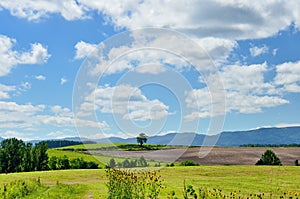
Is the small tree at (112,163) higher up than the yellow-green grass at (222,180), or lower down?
higher up

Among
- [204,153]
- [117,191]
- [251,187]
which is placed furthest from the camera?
[204,153]

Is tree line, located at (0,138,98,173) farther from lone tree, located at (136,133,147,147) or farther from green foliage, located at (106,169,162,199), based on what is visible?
green foliage, located at (106,169,162,199)

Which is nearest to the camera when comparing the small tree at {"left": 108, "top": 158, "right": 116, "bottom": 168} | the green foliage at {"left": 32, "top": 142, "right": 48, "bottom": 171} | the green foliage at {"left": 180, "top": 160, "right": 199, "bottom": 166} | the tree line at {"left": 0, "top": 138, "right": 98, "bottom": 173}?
the small tree at {"left": 108, "top": 158, "right": 116, "bottom": 168}

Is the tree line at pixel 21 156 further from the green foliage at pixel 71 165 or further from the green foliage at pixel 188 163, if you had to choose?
the green foliage at pixel 188 163

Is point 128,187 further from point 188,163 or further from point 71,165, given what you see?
point 71,165

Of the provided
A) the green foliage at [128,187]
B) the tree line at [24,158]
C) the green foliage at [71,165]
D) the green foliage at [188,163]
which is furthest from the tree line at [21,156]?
the green foliage at [128,187]

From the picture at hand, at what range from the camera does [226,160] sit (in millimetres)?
49625

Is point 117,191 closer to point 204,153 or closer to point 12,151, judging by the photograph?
point 204,153

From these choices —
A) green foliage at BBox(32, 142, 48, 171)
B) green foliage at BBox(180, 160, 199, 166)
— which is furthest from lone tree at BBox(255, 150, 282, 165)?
green foliage at BBox(32, 142, 48, 171)

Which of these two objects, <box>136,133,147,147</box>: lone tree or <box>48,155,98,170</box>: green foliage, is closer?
<box>136,133,147,147</box>: lone tree

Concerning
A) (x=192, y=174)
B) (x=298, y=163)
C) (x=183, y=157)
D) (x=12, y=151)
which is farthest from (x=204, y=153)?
(x=12, y=151)

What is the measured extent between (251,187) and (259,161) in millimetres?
23843

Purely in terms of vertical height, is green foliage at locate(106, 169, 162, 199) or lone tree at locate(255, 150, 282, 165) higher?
lone tree at locate(255, 150, 282, 165)

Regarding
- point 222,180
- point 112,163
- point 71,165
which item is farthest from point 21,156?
point 222,180
